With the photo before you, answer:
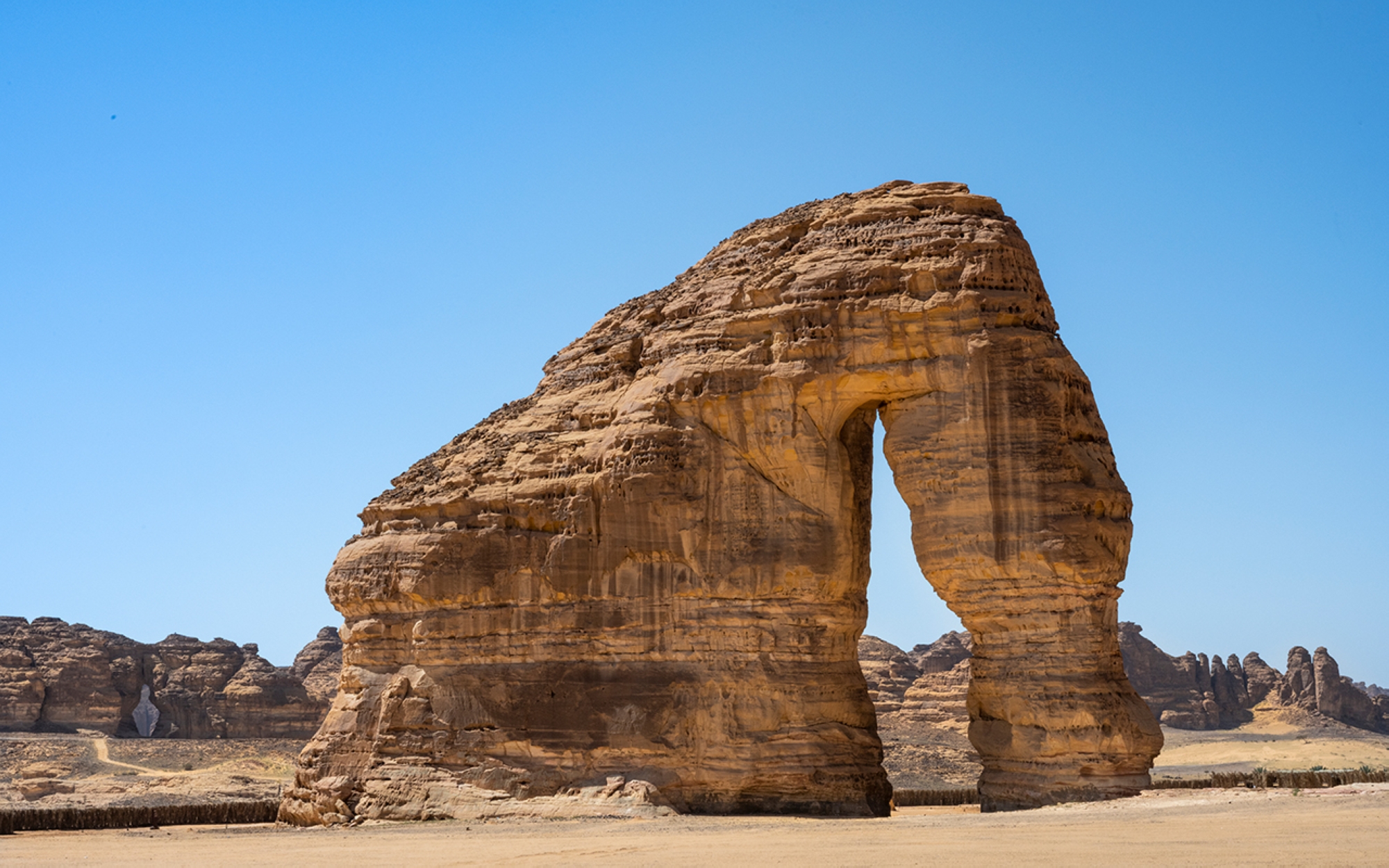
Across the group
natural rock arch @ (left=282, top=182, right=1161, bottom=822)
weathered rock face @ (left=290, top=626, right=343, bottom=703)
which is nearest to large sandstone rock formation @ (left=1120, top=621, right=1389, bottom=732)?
weathered rock face @ (left=290, top=626, right=343, bottom=703)

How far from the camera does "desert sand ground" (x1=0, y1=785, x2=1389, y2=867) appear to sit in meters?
17.1

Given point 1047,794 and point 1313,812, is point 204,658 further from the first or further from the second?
point 1313,812

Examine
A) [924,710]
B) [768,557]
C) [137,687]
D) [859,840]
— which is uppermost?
[768,557]

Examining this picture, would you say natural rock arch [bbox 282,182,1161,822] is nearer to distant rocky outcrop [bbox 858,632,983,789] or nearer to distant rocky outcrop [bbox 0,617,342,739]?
distant rocky outcrop [bbox 858,632,983,789]

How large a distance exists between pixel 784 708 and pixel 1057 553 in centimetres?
579

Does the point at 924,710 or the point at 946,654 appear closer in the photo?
the point at 924,710

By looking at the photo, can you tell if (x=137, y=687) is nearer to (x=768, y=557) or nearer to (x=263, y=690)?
(x=263, y=690)

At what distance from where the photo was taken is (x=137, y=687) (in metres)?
66.2

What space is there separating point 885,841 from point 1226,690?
64.3 meters

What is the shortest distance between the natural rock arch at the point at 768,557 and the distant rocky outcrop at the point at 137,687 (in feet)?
123

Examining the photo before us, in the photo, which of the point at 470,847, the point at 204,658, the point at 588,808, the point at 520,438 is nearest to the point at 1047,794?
the point at 588,808

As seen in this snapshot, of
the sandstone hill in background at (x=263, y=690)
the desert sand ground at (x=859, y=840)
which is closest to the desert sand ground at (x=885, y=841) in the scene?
the desert sand ground at (x=859, y=840)

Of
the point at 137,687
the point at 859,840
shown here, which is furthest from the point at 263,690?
the point at 859,840

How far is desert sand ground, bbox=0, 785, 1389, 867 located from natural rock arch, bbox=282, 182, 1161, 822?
5.57ft
